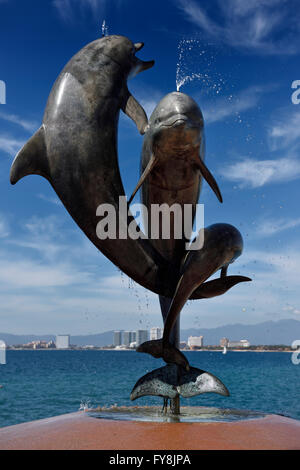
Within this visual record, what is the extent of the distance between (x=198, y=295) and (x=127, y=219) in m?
1.51

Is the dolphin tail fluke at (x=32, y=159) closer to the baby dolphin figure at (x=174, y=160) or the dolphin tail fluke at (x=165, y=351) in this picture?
the baby dolphin figure at (x=174, y=160)

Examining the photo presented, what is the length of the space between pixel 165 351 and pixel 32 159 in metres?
3.22

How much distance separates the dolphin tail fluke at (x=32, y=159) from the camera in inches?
272

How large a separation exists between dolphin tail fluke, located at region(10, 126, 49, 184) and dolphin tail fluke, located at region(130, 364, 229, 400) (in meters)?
3.16

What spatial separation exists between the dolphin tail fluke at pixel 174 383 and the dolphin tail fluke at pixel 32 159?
3.16 meters

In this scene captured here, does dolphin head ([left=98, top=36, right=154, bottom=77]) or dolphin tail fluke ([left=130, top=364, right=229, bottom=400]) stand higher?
dolphin head ([left=98, top=36, right=154, bottom=77])

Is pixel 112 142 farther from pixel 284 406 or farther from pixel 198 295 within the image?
pixel 284 406

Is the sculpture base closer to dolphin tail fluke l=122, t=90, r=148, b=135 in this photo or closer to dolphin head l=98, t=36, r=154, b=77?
dolphin tail fluke l=122, t=90, r=148, b=135

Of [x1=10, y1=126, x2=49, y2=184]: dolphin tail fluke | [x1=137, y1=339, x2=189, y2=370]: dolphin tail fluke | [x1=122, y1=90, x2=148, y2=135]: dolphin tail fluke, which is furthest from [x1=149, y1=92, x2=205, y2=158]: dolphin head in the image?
[x1=137, y1=339, x2=189, y2=370]: dolphin tail fluke

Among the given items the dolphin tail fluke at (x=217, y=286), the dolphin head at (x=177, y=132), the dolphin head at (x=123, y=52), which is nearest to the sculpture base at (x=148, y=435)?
the dolphin tail fluke at (x=217, y=286)

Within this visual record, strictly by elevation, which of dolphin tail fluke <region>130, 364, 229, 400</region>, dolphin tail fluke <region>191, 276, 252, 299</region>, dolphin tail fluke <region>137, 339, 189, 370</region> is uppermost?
dolphin tail fluke <region>191, 276, 252, 299</region>

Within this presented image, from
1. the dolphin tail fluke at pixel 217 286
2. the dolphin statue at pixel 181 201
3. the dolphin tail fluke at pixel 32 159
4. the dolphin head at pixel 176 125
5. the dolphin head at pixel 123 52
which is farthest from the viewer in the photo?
the dolphin tail fluke at pixel 217 286

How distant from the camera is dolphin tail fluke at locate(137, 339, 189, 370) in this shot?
701 centimetres
